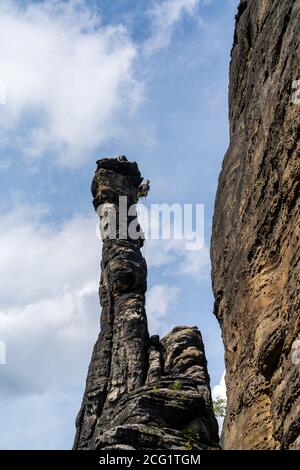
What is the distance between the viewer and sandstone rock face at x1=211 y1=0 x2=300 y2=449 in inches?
538

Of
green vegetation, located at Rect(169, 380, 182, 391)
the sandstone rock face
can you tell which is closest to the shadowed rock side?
green vegetation, located at Rect(169, 380, 182, 391)

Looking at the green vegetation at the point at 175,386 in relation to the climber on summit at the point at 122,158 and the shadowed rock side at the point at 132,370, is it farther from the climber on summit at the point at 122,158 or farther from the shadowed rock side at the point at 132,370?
the climber on summit at the point at 122,158

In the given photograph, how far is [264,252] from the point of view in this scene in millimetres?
15664

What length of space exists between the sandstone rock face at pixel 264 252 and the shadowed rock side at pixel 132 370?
11250 millimetres

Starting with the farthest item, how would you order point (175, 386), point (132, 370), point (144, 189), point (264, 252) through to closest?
point (144, 189)
point (132, 370)
point (175, 386)
point (264, 252)

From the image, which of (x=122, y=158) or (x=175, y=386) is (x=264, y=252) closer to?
(x=175, y=386)

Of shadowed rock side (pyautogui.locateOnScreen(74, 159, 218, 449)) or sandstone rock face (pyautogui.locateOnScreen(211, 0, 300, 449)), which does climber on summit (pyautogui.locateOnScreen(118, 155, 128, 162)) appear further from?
sandstone rock face (pyautogui.locateOnScreen(211, 0, 300, 449))

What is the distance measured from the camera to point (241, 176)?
18.2 metres

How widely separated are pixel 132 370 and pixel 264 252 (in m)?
30.9

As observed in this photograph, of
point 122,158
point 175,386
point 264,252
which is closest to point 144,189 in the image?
point 122,158

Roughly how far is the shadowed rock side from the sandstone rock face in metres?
11.3
